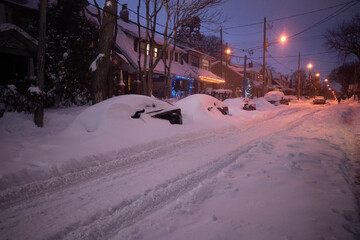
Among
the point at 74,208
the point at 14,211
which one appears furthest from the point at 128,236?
the point at 14,211

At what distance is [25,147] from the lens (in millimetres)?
5316

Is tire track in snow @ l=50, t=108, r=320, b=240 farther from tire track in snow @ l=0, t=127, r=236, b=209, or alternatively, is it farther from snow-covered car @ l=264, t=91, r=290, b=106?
snow-covered car @ l=264, t=91, r=290, b=106

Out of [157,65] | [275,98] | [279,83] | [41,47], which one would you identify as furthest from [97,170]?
[279,83]

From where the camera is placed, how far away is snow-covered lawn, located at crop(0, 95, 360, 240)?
2.52 metres

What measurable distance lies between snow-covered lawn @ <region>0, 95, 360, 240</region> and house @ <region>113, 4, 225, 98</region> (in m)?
9.31

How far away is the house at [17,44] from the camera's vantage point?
1209 cm

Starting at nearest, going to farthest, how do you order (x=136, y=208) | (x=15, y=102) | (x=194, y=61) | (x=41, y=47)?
(x=136, y=208) → (x=41, y=47) → (x=15, y=102) → (x=194, y=61)

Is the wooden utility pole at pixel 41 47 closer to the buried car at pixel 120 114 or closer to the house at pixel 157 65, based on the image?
the buried car at pixel 120 114

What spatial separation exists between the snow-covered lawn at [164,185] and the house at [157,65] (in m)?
9.31

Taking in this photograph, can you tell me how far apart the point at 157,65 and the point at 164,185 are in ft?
69.6

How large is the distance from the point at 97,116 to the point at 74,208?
13.6 feet

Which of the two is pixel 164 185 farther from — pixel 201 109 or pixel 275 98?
pixel 275 98

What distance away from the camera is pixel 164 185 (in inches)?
147

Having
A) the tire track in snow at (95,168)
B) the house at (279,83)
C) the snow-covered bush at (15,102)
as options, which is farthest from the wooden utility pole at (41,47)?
the house at (279,83)
